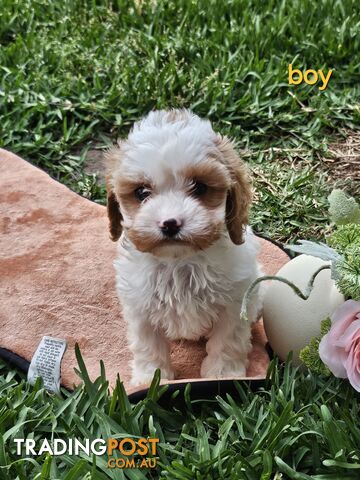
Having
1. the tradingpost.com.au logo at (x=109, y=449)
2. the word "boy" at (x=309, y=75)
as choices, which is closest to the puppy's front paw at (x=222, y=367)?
the tradingpost.com.au logo at (x=109, y=449)

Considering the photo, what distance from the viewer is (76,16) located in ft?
17.9

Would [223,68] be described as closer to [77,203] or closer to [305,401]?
[77,203]

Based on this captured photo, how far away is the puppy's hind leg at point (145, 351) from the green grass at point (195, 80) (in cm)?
115

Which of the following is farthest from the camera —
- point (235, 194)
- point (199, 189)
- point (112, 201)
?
point (112, 201)

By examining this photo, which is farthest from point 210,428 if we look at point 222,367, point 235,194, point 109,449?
point 235,194

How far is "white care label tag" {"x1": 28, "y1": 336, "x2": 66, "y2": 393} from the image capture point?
3059 mm

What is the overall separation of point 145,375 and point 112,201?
737mm

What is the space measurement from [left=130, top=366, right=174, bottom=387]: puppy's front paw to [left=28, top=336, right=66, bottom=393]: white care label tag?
12.5 inches

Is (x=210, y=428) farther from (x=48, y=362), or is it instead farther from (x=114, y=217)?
(x=114, y=217)

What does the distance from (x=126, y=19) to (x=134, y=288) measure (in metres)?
3.02

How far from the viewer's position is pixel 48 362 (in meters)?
3.12

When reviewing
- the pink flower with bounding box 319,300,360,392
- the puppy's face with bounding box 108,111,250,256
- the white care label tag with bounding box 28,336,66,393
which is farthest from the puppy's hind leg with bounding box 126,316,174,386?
the pink flower with bounding box 319,300,360,392

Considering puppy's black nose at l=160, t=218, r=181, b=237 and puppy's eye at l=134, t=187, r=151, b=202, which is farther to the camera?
puppy's eye at l=134, t=187, r=151, b=202

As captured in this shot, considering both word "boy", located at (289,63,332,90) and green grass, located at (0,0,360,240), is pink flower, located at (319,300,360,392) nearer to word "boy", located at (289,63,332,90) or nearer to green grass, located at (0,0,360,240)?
green grass, located at (0,0,360,240)
